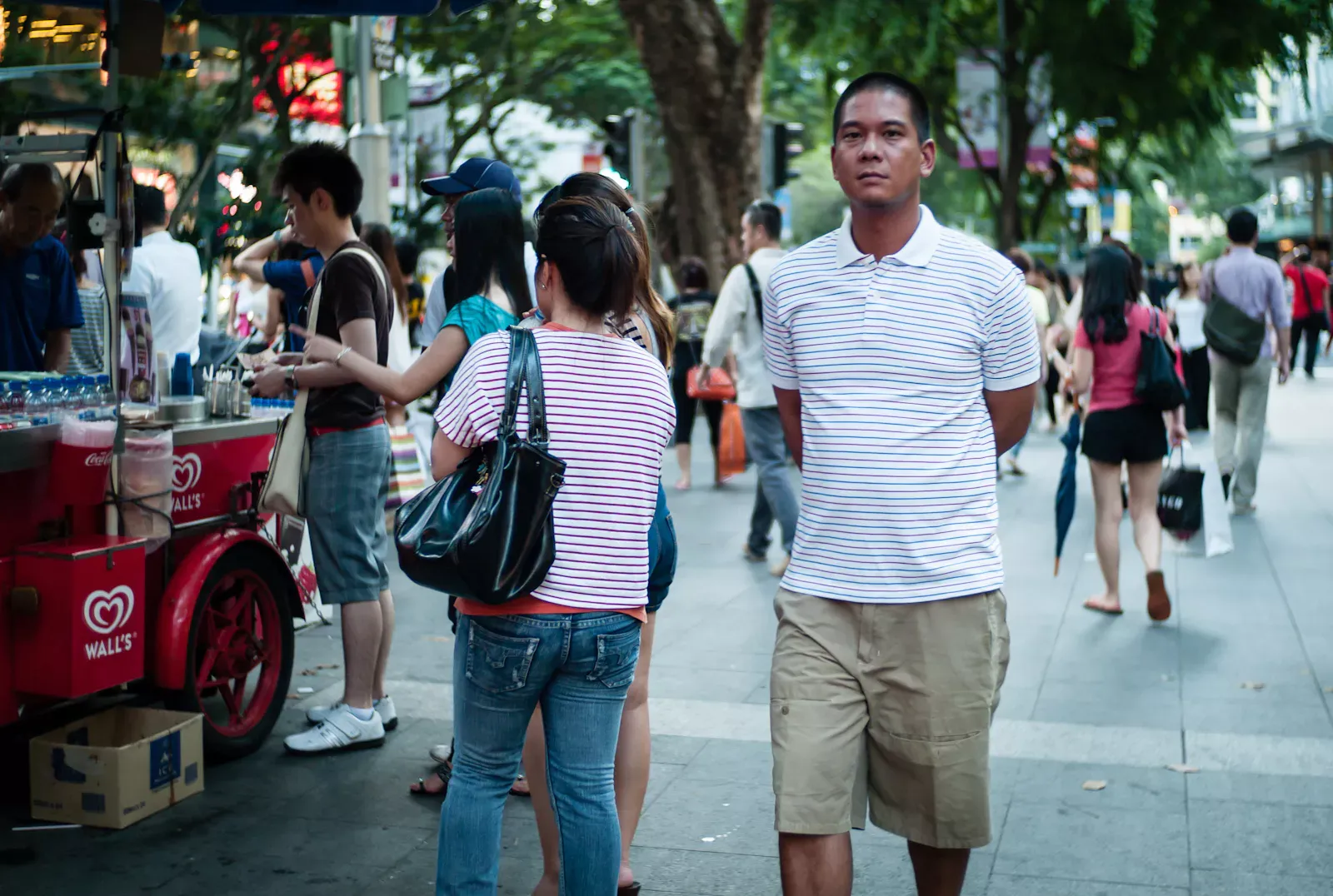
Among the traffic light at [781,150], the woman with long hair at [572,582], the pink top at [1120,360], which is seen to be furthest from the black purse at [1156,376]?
the traffic light at [781,150]

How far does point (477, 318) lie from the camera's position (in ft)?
13.1

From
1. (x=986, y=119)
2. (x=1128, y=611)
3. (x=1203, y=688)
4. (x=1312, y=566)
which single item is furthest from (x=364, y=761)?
(x=986, y=119)

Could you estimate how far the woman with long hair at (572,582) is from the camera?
10.2ft

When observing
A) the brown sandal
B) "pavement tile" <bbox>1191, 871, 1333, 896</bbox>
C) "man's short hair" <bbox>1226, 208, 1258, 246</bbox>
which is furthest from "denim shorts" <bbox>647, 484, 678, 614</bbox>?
"man's short hair" <bbox>1226, 208, 1258, 246</bbox>

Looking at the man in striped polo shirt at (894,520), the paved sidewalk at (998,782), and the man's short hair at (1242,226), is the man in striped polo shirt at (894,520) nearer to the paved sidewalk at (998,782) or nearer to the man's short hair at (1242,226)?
the paved sidewalk at (998,782)

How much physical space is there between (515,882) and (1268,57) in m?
16.8

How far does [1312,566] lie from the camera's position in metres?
8.90

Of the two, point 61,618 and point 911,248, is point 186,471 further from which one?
point 911,248

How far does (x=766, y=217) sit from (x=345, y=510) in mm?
4014

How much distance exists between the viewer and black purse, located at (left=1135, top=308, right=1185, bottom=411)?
7160 mm

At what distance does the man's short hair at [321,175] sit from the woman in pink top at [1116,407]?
3.72 metres

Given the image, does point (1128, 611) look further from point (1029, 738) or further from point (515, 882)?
point (515, 882)

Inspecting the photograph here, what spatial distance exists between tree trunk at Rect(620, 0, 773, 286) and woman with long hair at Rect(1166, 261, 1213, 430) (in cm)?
455

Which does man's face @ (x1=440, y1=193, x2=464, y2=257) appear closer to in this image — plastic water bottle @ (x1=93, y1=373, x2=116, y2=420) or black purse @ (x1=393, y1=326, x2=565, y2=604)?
plastic water bottle @ (x1=93, y1=373, x2=116, y2=420)
